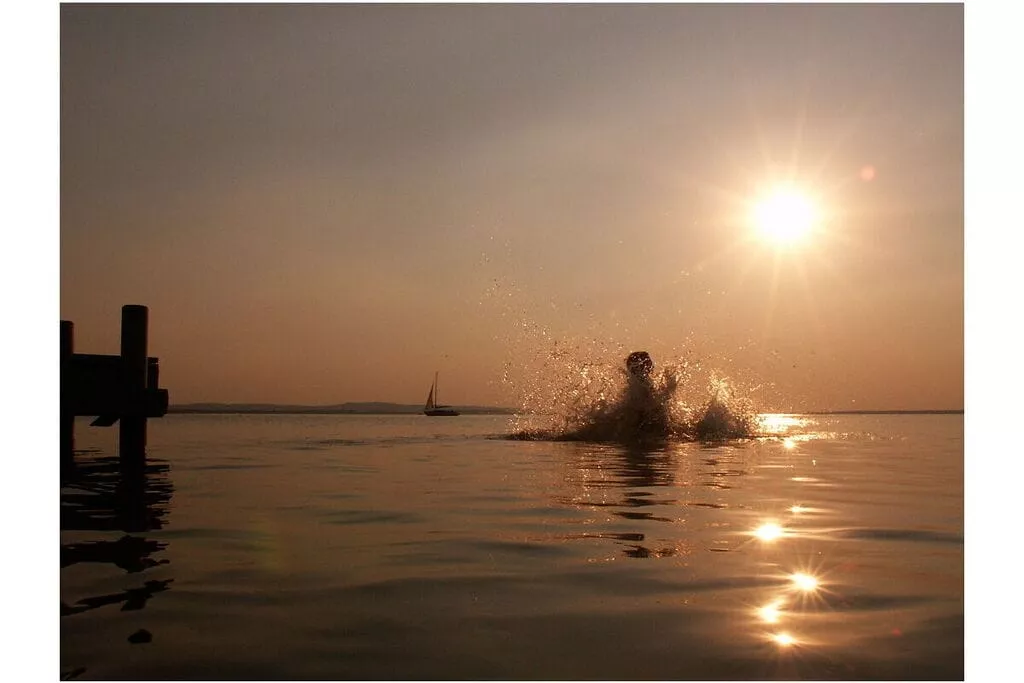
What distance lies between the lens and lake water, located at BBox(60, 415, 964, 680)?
4.91 meters

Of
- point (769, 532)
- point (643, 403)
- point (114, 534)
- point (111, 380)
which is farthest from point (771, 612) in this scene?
point (643, 403)

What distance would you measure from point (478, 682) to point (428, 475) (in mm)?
10832

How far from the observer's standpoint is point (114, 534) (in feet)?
28.9

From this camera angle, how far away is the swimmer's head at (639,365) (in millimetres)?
29891

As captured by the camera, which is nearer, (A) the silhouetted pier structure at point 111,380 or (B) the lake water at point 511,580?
(B) the lake water at point 511,580

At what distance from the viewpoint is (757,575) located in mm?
6809

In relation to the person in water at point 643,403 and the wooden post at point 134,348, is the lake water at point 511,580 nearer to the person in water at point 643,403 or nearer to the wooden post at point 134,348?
the wooden post at point 134,348

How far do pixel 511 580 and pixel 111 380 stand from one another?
8620mm

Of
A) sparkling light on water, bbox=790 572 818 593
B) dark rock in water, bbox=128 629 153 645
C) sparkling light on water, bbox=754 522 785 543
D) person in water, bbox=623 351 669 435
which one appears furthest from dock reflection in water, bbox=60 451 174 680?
person in water, bbox=623 351 669 435

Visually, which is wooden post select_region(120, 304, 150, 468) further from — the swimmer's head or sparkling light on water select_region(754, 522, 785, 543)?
the swimmer's head

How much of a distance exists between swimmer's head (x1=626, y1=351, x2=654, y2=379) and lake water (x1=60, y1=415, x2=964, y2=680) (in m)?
16.1

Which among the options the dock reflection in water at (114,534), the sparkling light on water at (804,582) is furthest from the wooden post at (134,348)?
the sparkling light on water at (804,582)

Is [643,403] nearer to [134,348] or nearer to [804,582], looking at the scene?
[134,348]

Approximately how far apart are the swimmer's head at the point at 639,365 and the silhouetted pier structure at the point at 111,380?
1893 cm
